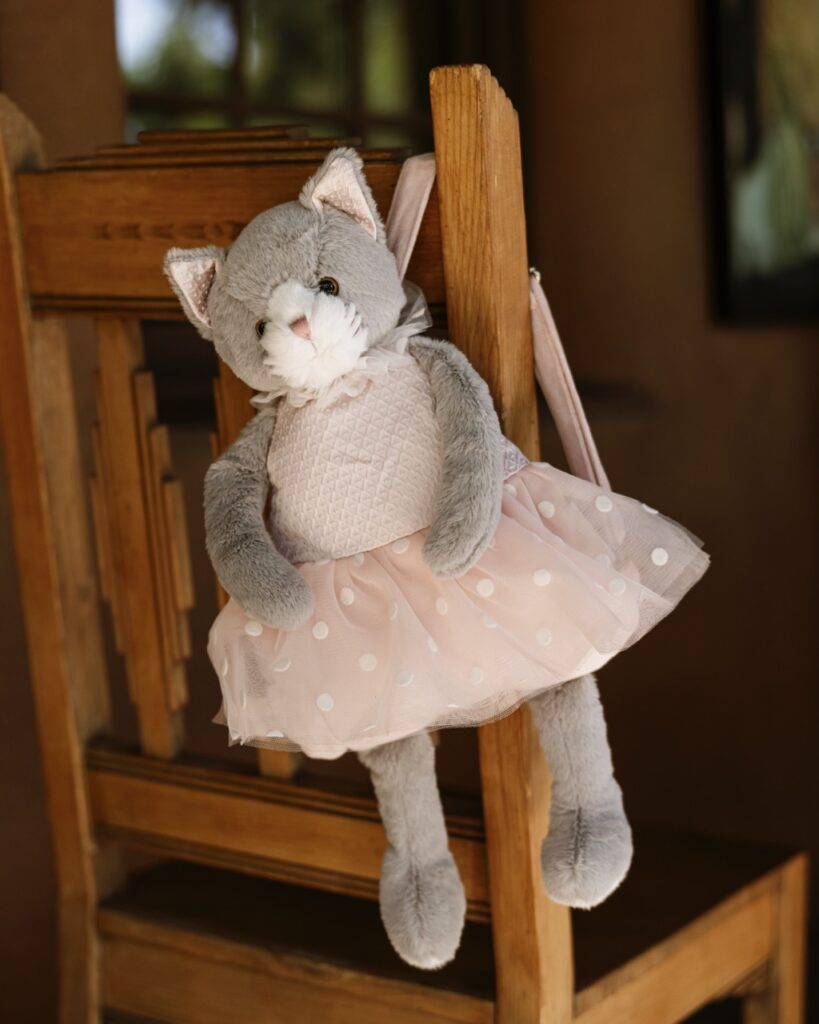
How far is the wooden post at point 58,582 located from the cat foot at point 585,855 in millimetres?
485

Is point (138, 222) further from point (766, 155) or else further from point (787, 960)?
point (766, 155)

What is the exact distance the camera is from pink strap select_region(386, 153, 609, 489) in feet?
2.86

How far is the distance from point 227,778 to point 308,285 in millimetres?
471

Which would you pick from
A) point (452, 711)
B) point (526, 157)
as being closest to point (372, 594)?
point (452, 711)

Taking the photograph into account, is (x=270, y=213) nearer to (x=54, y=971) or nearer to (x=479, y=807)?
(x=479, y=807)

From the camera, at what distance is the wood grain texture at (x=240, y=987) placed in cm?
103

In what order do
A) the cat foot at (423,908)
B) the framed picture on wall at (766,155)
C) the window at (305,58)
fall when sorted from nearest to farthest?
the cat foot at (423,908)
the window at (305,58)
the framed picture on wall at (766,155)

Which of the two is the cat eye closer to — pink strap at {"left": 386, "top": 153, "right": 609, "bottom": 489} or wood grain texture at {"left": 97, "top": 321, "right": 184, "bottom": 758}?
pink strap at {"left": 386, "top": 153, "right": 609, "bottom": 489}

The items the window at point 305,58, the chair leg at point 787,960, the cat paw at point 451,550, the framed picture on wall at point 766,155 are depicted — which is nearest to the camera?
the cat paw at point 451,550

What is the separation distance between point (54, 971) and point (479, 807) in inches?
34.7

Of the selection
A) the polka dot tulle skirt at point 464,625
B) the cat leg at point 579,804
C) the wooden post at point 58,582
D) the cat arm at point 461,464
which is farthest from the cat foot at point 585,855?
the wooden post at point 58,582

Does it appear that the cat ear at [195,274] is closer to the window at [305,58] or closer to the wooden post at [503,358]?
the wooden post at [503,358]

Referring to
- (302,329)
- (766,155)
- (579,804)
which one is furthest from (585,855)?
(766,155)

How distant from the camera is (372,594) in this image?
2.73 feet
